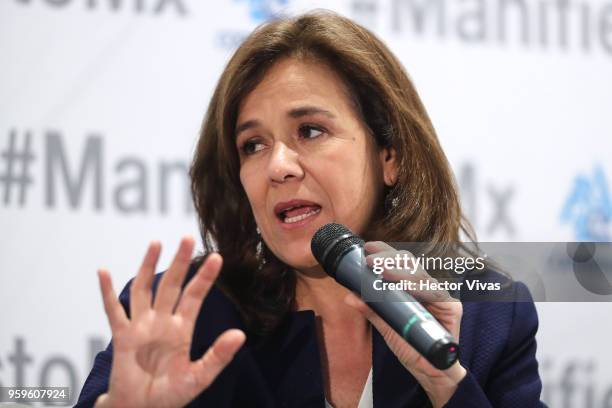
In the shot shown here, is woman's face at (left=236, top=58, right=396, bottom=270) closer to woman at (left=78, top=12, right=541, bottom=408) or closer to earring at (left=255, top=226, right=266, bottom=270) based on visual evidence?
woman at (left=78, top=12, right=541, bottom=408)

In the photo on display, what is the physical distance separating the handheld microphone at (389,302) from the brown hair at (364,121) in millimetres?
461

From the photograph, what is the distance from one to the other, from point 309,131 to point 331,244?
48cm

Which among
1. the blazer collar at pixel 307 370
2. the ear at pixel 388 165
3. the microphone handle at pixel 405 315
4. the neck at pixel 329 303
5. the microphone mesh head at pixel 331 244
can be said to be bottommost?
the blazer collar at pixel 307 370

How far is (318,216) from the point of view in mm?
1574

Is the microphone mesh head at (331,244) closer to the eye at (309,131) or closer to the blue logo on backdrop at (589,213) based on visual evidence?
the eye at (309,131)

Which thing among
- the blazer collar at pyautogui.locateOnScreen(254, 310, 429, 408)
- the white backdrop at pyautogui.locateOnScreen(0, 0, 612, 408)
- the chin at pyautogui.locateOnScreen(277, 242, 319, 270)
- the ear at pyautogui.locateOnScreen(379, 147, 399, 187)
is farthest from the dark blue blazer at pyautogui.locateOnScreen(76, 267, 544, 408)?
the white backdrop at pyautogui.locateOnScreen(0, 0, 612, 408)

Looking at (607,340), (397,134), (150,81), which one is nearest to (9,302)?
(150,81)

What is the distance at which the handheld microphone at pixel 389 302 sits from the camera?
0.98 meters

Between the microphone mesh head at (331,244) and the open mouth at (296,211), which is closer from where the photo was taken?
the microphone mesh head at (331,244)

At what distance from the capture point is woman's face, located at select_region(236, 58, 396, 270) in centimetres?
156

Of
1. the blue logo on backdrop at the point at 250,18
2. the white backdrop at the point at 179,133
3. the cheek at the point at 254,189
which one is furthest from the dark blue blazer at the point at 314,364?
the blue logo on backdrop at the point at 250,18

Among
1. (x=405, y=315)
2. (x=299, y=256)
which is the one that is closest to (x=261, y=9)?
(x=299, y=256)

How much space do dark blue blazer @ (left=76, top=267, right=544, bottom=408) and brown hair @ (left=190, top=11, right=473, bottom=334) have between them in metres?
0.07

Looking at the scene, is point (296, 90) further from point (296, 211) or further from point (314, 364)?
point (314, 364)
